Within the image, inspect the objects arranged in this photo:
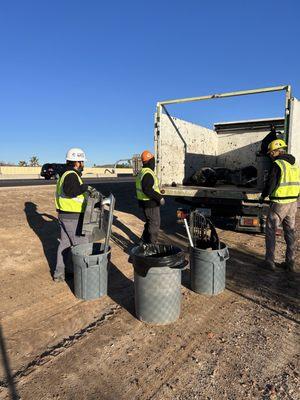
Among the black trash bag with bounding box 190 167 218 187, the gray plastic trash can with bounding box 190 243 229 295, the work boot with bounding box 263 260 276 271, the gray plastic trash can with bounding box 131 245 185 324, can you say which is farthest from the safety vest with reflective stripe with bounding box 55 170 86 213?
the black trash bag with bounding box 190 167 218 187

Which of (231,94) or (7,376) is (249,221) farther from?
(7,376)

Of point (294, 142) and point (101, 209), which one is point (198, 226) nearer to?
point (101, 209)

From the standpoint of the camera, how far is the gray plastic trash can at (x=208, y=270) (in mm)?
4066

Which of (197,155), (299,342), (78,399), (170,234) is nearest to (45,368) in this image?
(78,399)

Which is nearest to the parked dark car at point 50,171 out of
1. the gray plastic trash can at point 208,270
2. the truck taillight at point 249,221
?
the truck taillight at point 249,221

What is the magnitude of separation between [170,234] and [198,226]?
2.98 m

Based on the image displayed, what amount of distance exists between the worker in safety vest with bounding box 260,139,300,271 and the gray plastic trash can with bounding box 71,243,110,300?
2.58 m

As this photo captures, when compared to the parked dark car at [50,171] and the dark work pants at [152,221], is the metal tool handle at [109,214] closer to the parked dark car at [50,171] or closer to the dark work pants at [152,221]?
the dark work pants at [152,221]

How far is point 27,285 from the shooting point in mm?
4582

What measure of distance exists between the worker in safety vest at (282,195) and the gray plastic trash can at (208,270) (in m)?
1.29

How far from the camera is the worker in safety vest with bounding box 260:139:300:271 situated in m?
4.86

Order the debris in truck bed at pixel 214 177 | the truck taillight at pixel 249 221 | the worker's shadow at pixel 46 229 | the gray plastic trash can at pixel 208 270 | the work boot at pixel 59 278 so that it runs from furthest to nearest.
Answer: the debris in truck bed at pixel 214 177, the truck taillight at pixel 249 221, the worker's shadow at pixel 46 229, the work boot at pixel 59 278, the gray plastic trash can at pixel 208 270

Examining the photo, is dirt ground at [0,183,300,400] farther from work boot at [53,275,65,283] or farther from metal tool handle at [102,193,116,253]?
metal tool handle at [102,193,116,253]

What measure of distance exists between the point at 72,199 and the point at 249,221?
A: 380 centimetres
